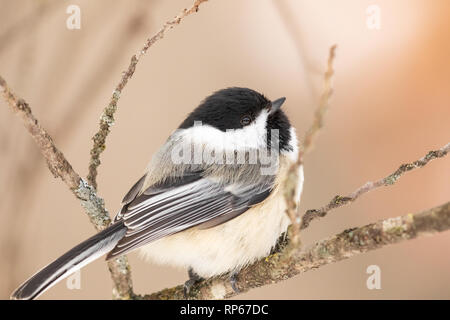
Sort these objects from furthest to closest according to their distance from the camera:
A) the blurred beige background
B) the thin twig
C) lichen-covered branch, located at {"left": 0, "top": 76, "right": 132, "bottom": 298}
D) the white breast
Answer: the blurred beige background, the white breast, lichen-covered branch, located at {"left": 0, "top": 76, "right": 132, "bottom": 298}, the thin twig

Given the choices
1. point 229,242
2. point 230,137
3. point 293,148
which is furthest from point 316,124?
→ point 293,148

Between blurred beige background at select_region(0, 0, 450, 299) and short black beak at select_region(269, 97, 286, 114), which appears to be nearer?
short black beak at select_region(269, 97, 286, 114)

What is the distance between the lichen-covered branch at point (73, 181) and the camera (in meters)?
1.42

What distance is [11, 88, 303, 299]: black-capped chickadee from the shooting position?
1708 millimetres

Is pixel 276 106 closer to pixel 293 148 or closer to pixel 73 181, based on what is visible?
pixel 293 148

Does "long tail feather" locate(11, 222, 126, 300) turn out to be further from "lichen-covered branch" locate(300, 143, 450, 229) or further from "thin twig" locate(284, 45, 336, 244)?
"thin twig" locate(284, 45, 336, 244)

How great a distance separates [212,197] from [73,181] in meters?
0.50

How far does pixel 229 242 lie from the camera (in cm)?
176

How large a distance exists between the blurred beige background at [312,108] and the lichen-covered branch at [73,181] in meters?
0.77

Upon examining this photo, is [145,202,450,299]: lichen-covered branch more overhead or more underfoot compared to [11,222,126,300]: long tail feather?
more underfoot

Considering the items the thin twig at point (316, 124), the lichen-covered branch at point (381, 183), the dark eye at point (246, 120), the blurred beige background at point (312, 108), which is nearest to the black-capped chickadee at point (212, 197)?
the dark eye at point (246, 120)

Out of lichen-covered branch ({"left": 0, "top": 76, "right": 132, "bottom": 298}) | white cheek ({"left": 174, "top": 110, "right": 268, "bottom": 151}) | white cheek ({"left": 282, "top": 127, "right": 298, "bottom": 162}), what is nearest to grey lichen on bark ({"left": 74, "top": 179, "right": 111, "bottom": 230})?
lichen-covered branch ({"left": 0, "top": 76, "right": 132, "bottom": 298})

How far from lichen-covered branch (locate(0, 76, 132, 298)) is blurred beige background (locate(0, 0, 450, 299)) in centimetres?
77

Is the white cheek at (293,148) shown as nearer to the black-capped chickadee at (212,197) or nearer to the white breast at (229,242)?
the black-capped chickadee at (212,197)
